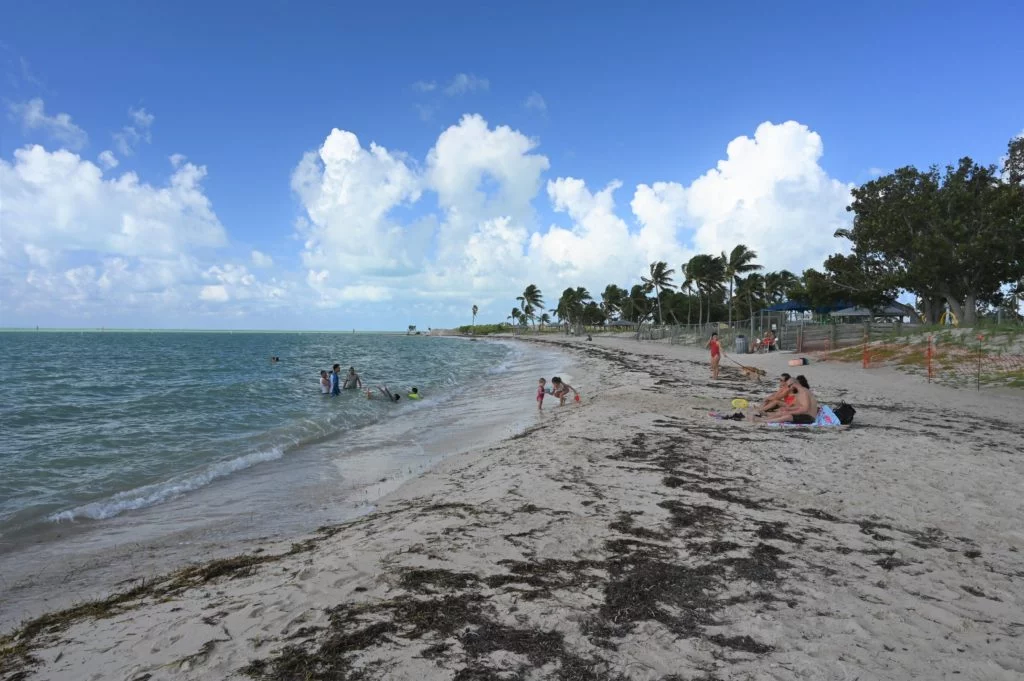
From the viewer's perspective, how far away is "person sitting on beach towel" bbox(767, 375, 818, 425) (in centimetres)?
980

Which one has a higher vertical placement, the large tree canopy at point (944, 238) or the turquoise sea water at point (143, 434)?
the large tree canopy at point (944, 238)

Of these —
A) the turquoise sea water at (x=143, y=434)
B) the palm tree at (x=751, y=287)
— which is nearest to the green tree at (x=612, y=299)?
the palm tree at (x=751, y=287)

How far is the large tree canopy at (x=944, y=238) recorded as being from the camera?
2967 centimetres

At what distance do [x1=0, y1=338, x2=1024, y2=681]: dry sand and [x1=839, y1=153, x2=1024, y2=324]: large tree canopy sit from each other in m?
31.7

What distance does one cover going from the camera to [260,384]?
977 inches

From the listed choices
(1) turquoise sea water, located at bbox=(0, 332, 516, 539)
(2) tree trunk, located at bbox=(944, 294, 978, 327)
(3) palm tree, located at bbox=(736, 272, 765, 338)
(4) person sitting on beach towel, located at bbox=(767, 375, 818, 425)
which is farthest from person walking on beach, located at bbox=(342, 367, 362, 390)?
(3) palm tree, located at bbox=(736, 272, 765, 338)

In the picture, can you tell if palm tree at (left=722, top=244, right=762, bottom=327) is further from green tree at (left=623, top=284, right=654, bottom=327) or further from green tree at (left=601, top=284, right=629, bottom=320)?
green tree at (left=601, top=284, right=629, bottom=320)

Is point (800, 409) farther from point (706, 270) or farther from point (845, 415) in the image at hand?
point (706, 270)

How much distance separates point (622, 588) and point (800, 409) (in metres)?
8.02

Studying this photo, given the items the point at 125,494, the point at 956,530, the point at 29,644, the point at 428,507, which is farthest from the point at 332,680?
the point at 125,494

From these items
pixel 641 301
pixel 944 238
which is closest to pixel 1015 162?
pixel 944 238

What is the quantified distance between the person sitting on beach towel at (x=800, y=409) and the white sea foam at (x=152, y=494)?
410 inches

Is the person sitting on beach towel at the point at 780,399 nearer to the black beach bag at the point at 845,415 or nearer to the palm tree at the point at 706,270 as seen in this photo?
the black beach bag at the point at 845,415

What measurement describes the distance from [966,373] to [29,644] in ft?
81.0
